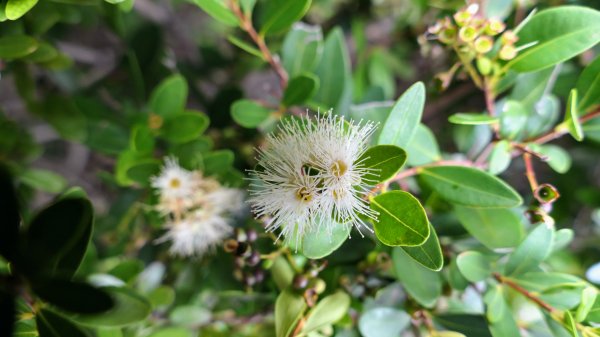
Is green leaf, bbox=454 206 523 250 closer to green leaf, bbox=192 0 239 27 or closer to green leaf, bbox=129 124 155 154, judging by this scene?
green leaf, bbox=192 0 239 27

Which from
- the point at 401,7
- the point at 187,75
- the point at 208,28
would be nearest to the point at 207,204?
the point at 187,75

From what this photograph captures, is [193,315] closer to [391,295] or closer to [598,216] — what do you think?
[391,295]

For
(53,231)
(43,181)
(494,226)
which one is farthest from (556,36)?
(43,181)

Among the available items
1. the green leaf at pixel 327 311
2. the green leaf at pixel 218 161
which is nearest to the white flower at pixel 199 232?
the green leaf at pixel 218 161

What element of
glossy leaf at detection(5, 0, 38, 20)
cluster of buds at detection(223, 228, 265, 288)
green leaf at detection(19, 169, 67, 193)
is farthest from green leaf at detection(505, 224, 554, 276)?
green leaf at detection(19, 169, 67, 193)

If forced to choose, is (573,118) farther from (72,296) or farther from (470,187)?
(72,296)

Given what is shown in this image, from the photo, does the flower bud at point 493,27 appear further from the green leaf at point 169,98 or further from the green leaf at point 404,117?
the green leaf at point 169,98
